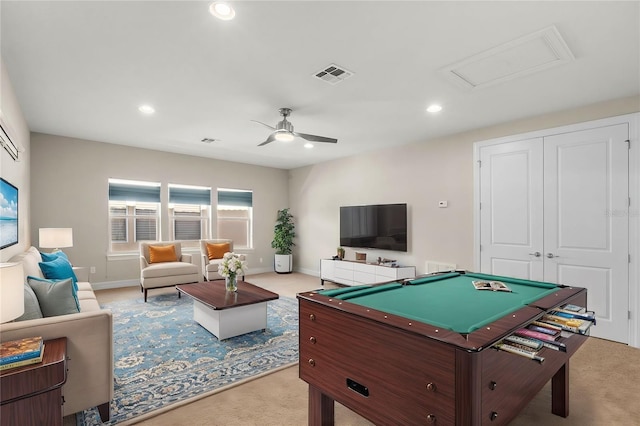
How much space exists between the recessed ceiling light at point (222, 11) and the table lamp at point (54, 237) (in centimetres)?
400

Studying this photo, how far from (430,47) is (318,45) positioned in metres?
0.88

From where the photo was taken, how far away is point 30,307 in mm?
1913

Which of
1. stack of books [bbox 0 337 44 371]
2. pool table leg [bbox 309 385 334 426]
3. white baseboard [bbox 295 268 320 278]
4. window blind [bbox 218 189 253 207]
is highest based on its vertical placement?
window blind [bbox 218 189 253 207]

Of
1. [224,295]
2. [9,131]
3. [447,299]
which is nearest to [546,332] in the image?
[447,299]

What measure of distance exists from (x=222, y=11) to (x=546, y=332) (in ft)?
8.47

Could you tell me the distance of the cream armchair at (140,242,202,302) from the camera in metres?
4.86

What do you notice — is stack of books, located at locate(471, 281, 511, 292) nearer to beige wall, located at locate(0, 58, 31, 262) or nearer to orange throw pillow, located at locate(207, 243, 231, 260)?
beige wall, located at locate(0, 58, 31, 262)

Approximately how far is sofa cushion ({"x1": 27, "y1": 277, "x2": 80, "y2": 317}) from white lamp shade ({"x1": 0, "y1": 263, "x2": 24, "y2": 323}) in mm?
575

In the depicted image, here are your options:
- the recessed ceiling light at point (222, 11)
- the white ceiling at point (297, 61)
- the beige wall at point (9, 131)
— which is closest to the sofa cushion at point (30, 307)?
the beige wall at point (9, 131)

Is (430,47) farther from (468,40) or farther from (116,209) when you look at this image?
(116,209)

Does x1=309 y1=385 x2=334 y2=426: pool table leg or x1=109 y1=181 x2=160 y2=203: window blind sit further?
x1=109 y1=181 x2=160 y2=203: window blind

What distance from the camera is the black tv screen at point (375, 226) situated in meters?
5.46

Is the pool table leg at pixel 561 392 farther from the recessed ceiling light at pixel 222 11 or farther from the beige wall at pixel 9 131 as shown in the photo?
the beige wall at pixel 9 131

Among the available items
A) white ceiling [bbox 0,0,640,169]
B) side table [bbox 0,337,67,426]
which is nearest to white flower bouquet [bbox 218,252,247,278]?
white ceiling [bbox 0,0,640,169]
